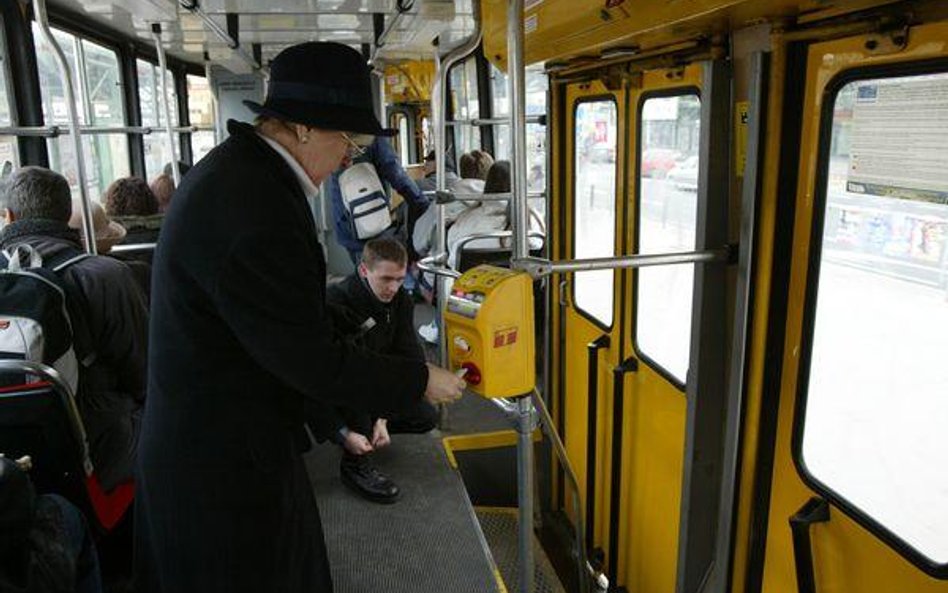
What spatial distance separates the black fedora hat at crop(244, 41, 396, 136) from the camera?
1.72 meters

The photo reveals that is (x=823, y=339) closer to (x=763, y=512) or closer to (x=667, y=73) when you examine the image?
(x=763, y=512)

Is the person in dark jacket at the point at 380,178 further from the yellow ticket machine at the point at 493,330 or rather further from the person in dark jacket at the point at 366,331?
the yellow ticket machine at the point at 493,330

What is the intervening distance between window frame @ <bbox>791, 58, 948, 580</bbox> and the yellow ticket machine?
67 centimetres

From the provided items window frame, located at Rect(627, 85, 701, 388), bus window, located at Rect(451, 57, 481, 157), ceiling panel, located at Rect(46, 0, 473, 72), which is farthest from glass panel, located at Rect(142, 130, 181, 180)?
window frame, located at Rect(627, 85, 701, 388)

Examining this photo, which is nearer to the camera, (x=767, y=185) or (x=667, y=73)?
(x=767, y=185)

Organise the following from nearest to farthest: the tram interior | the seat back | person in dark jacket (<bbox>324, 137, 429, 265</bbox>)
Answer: the tram interior, the seat back, person in dark jacket (<bbox>324, 137, 429, 265</bbox>)

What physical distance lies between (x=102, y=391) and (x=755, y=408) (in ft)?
7.60

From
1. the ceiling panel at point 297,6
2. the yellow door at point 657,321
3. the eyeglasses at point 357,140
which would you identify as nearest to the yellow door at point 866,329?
the yellow door at point 657,321

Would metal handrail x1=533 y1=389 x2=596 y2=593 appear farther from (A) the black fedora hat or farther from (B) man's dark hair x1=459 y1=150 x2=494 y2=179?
(B) man's dark hair x1=459 y1=150 x2=494 y2=179

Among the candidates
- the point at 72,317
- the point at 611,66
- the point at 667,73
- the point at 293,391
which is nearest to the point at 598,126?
the point at 611,66

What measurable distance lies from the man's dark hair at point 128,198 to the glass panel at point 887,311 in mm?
3837

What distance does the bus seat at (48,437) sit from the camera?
7.93ft

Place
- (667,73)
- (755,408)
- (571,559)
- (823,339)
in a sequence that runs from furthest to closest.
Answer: (571,559)
(667,73)
(755,408)
(823,339)

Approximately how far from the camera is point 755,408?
203 cm
